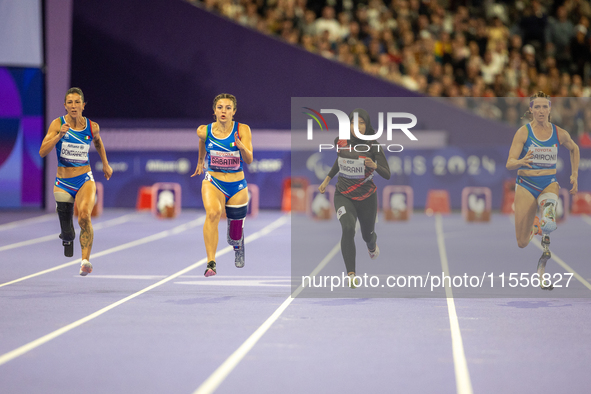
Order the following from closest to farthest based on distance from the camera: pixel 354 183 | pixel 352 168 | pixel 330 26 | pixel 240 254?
pixel 352 168 < pixel 354 183 < pixel 240 254 < pixel 330 26

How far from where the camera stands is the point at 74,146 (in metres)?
9.34

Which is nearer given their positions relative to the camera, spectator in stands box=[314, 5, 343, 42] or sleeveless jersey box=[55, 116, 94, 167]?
sleeveless jersey box=[55, 116, 94, 167]

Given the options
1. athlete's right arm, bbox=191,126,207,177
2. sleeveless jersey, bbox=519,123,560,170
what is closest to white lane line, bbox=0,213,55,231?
athlete's right arm, bbox=191,126,207,177

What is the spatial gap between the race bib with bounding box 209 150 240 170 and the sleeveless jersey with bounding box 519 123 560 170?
307 centimetres

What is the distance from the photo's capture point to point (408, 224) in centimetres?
1911

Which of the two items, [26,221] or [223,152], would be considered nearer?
[223,152]

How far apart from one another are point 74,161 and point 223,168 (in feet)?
5.62

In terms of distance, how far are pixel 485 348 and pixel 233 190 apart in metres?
3.65

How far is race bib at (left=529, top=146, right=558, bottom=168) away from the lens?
9.04 m

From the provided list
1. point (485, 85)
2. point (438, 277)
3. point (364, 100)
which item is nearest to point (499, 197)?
point (485, 85)

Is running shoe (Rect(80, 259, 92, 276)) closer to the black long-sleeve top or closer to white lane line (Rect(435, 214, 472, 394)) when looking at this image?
the black long-sleeve top

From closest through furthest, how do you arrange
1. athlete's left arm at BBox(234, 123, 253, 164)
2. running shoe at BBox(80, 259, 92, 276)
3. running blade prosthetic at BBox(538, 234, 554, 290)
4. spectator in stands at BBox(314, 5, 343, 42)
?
athlete's left arm at BBox(234, 123, 253, 164), running blade prosthetic at BBox(538, 234, 554, 290), running shoe at BBox(80, 259, 92, 276), spectator in stands at BBox(314, 5, 343, 42)

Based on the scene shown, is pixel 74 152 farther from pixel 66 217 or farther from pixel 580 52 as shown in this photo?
pixel 580 52

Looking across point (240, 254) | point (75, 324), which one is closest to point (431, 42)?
point (240, 254)
